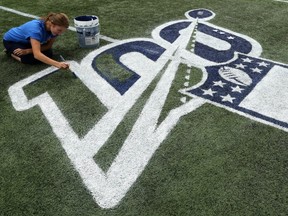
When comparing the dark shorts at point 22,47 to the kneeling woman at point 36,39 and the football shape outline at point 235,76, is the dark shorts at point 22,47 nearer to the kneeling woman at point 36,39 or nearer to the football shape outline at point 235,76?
the kneeling woman at point 36,39

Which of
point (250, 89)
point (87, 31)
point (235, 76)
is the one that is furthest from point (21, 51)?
point (250, 89)

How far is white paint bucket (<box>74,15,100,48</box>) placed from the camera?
6.58 m

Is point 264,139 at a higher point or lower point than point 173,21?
higher

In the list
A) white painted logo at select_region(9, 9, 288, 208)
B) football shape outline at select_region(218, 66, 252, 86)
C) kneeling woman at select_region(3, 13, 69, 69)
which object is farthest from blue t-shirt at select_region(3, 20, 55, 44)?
football shape outline at select_region(218, 66, 252, 86)

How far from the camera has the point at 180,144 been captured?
4402mm

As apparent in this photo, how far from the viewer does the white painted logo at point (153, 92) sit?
414cm

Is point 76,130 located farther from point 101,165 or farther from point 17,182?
point 17,182

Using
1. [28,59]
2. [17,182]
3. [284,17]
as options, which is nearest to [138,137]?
[17,182]

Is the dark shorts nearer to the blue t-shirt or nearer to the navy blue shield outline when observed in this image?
the blue t-shirt

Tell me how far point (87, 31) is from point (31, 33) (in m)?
1.21

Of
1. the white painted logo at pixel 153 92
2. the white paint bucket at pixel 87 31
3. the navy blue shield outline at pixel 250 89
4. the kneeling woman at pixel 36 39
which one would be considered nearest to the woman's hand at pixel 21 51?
the kneeling woman at pixel 36 39

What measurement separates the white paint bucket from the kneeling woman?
0.67m

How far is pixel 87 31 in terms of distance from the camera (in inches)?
261

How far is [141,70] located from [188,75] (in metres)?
0.85
